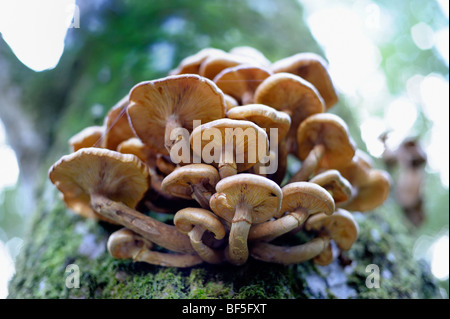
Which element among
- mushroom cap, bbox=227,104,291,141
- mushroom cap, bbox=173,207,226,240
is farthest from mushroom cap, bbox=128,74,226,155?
mushroom cap, bbox=173,207,226,240

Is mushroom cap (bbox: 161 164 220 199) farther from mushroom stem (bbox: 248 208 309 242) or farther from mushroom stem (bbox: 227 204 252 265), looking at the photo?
mushroom stem (bbox: 248 208 309 242)

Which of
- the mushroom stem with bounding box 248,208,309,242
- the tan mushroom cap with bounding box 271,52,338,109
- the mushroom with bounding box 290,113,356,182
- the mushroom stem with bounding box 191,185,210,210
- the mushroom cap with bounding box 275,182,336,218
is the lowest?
the mushroom stem with bounding box 248,208,309,242

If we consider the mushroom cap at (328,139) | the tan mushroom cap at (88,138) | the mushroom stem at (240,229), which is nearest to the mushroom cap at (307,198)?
the mushroom stem at (240,229)

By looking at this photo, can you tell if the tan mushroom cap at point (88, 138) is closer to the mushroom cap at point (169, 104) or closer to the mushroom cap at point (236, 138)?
the mushroom cap at point (169, 104)

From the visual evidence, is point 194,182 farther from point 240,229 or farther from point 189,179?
point 240,229

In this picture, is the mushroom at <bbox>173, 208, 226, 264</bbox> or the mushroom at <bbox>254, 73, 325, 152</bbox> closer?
the mushroom at <bbox>173, 208, 226, 264</bbox>

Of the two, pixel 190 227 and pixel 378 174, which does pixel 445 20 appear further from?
pixel 190 227

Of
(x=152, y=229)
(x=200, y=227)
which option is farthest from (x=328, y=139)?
(x=152, y=229)
